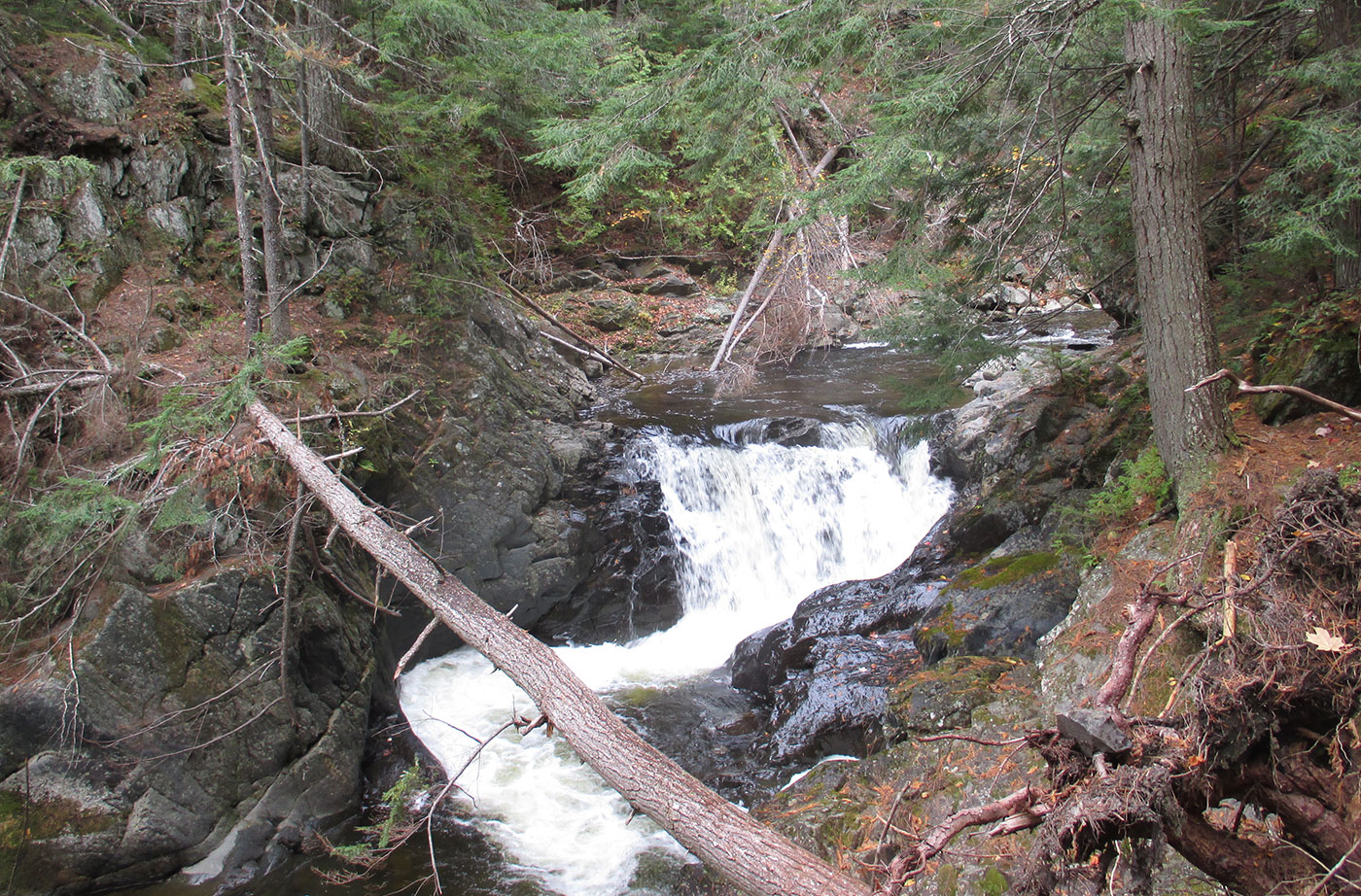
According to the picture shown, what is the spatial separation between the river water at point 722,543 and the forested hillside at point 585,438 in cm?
65

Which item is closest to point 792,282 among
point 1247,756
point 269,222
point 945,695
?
point 269,222

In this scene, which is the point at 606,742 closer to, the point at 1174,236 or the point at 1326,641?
the point at 1326,641

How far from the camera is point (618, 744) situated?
353cm

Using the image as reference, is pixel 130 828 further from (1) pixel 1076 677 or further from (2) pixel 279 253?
(1) pixel 1076 677

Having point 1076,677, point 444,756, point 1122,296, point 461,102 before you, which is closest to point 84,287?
point 461,102

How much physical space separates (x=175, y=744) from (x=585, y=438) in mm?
5759

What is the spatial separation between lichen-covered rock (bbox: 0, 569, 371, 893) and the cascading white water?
1491mm

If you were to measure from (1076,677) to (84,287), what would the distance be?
9267 mm

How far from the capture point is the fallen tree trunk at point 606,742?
9.32 ft

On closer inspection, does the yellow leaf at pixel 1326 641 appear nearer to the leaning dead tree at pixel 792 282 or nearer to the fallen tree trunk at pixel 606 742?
the fallen tree trunk at pixel 606 742

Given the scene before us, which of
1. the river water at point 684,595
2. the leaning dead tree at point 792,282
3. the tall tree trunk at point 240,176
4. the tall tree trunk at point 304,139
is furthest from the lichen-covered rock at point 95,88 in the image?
the leaning dead tree at point 792,282

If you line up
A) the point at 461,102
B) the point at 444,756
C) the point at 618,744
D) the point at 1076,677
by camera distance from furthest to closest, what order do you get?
the point at 461,102 < the point at 444,756 < the point at 1076,677 < the point at 618,744

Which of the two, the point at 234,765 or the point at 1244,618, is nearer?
the point at 1244,618

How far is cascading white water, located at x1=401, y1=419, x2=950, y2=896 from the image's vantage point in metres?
7.69
